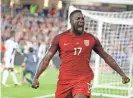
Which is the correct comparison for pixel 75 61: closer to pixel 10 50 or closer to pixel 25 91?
pixel 25 91

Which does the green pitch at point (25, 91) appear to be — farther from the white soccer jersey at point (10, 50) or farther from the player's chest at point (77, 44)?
the player's chest at point (77, 44)

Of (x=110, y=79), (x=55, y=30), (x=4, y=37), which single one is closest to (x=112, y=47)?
(x=110, y=79)

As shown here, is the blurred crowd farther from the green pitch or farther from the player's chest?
the player's chest

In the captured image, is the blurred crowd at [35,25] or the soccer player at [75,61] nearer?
the soccer player at [75,61]

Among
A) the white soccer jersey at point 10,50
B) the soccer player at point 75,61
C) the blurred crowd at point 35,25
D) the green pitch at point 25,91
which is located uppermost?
the soccer player at point 75,61

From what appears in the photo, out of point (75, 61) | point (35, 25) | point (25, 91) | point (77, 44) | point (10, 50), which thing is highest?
point (77, 44)

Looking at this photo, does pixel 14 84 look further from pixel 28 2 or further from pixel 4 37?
pixel 28 2

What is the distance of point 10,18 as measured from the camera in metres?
34.8

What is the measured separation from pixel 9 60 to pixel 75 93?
1033 centimetres

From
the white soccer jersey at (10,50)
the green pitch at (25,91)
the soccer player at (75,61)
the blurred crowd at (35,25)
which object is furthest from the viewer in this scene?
the blurred crowd at (35,25)

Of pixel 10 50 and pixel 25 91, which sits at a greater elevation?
pixel 10 50

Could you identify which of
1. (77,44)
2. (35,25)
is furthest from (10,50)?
(35,25)

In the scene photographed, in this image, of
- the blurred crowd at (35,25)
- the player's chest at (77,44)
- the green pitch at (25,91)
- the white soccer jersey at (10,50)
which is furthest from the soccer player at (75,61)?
the blurred crowd at (35,25)

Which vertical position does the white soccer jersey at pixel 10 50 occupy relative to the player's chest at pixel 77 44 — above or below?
below
